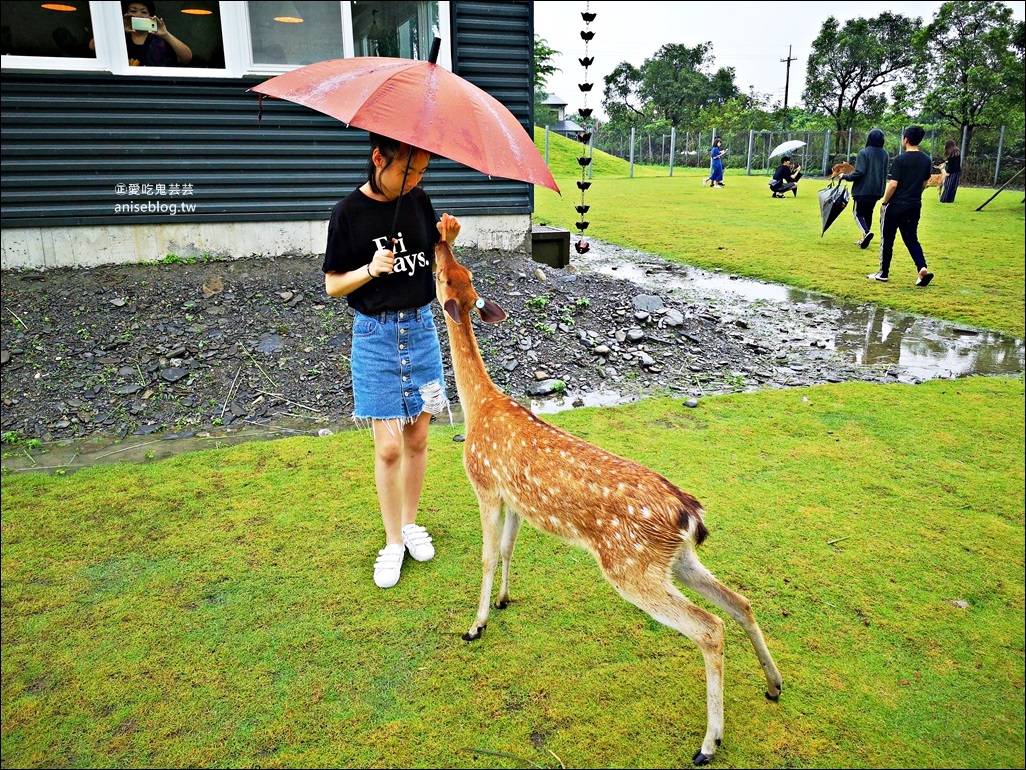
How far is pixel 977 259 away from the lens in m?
12.2

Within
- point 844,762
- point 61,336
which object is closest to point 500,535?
point 844,762

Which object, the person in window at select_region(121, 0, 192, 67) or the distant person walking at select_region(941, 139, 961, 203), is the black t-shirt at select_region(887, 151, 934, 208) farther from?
the distant person walking at select_region(941, 139, 961, 203)

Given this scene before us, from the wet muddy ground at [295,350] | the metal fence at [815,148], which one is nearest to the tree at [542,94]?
the metal fence at [815,148]

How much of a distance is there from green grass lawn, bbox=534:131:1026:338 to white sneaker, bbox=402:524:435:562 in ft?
25.1

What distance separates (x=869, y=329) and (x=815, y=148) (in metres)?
32.7

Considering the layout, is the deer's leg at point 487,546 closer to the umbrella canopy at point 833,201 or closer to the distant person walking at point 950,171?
the umbrella canopy at point 833,201

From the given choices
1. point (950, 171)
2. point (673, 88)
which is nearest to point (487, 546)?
point (950, 171)

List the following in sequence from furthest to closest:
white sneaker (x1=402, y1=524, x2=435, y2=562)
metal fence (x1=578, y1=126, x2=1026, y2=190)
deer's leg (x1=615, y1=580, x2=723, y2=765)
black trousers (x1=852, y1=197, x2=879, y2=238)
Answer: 1. metal fence (x1=578, y1=126, x2=1026, y2=190)
2. black trousers (x1=852, y1=197, x2=879, y2=238)
3. white sneaker (x1=402, y1=524, x2=435, y2=562)
4. deer's leg (x1=615, y1=580, x2=723, y2=765)

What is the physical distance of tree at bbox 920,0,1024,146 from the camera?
25.0 meters

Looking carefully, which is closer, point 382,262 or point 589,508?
point 589,508

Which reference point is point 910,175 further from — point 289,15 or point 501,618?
point 501,618

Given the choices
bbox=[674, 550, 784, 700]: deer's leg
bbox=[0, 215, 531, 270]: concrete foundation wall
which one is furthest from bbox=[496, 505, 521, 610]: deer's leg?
bbox=[0, 215, 531, 270]: concrete foundation wall

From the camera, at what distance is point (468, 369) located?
A: 338 cm

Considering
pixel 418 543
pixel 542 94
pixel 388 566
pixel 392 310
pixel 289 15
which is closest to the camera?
pixel 392 310
